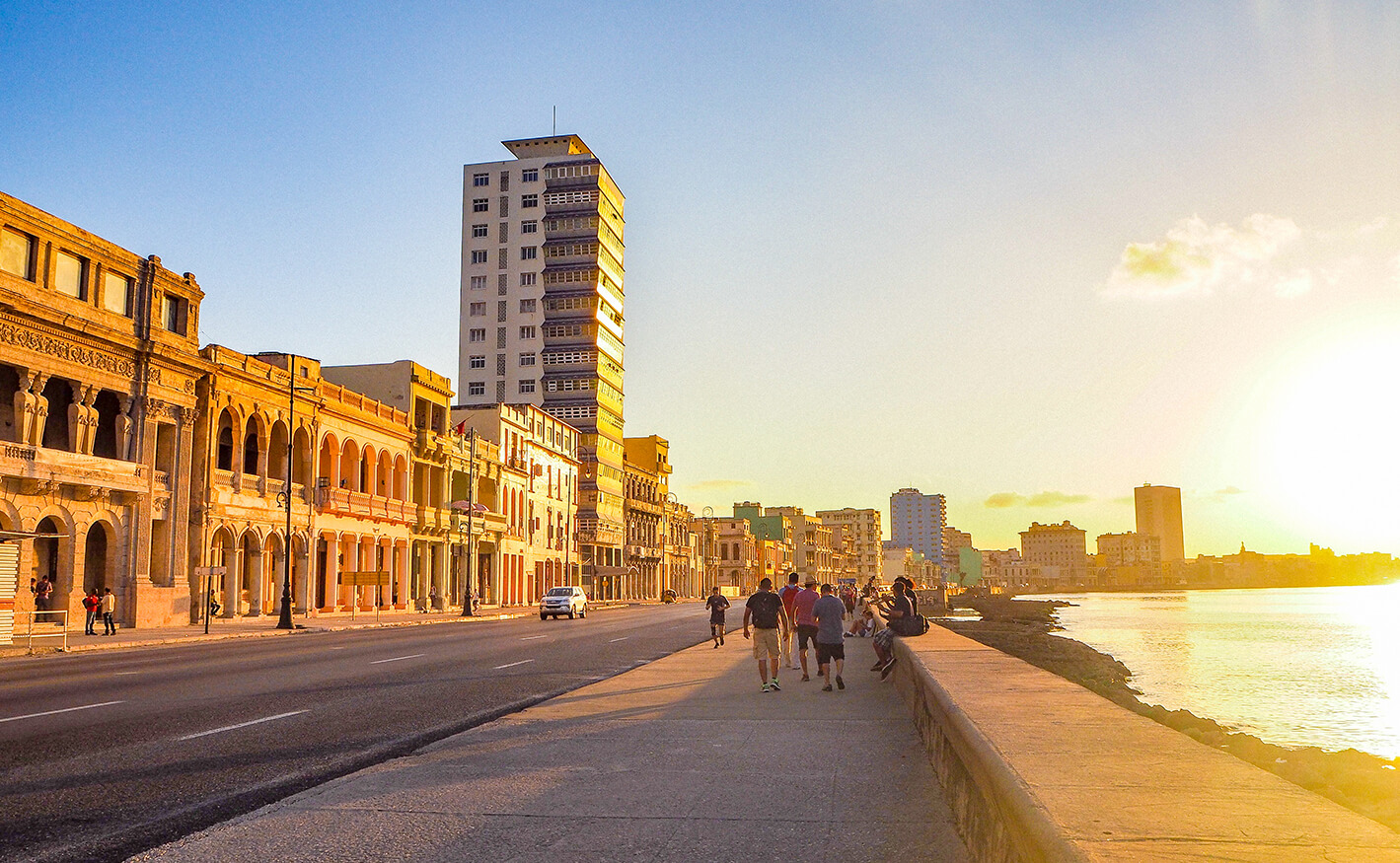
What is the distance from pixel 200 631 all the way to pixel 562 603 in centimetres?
1918

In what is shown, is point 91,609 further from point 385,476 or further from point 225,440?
point 385,476

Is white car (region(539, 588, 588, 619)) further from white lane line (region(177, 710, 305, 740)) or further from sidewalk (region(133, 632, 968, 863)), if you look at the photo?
sidewalk (region(133, 632, 968, 863))

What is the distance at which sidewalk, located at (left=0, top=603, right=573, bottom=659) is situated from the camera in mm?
28188

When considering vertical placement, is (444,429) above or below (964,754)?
above

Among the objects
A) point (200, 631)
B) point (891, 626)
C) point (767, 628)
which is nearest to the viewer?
point (767, 628)

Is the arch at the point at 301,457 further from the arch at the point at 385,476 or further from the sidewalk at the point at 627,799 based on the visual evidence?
the sidewalk at the point at 627,799

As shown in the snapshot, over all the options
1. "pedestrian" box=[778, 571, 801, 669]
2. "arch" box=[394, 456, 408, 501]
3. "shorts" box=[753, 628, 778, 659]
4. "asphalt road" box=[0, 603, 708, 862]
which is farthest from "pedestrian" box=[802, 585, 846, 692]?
"arch" box=[394, 456, 408, 501]

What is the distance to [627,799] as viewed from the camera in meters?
8.33

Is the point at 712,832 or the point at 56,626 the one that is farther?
the point at 56,626

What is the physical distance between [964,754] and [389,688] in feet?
37.3

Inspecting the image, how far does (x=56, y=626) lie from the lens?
33.6 meters

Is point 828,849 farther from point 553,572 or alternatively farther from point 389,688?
point 553,572

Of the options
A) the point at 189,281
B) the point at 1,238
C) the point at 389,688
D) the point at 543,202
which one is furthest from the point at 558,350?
the point at 389,688

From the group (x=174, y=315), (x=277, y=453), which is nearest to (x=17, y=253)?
(x=174, y=315)
